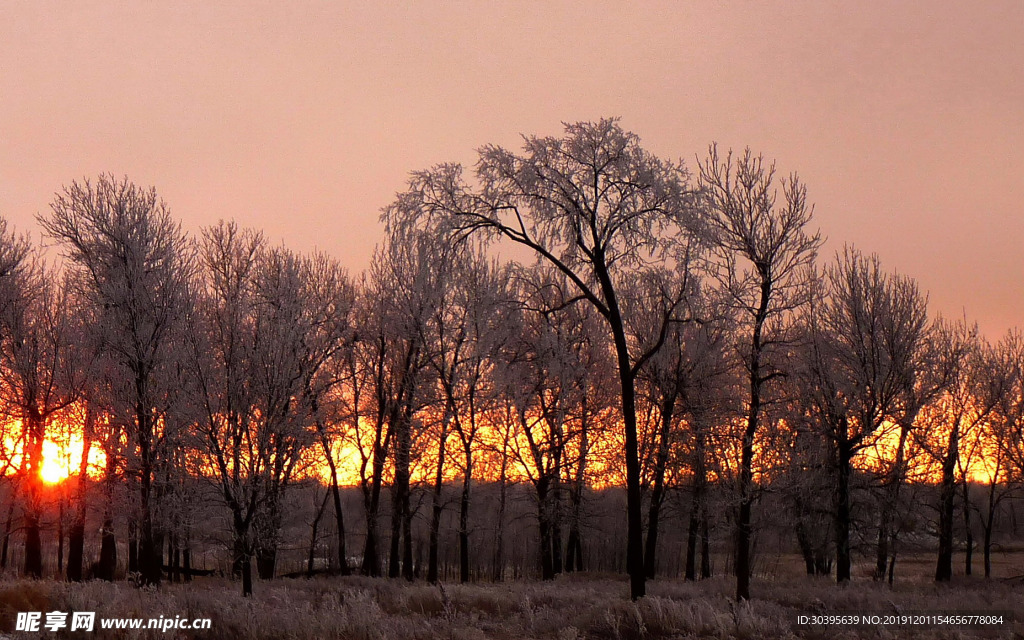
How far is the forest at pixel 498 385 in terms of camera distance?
1429 centimetres

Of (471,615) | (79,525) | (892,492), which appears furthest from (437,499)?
(892,492)

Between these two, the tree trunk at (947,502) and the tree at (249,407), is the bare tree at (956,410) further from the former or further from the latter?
the tree at (249,407)

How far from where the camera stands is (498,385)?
2488 centimetres

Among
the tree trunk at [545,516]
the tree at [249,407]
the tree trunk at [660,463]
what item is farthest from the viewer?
the tree trunk at [545,516]

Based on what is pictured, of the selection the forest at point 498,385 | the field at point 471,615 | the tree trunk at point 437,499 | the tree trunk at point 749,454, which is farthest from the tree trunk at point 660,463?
the field at point 471,615

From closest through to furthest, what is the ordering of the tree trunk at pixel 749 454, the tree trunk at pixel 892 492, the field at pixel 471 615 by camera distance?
the field at pixel 471 615 < the tree trunk at pixel 749 454 < the tree trunk at pixel 892 492

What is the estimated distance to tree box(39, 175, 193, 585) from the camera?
1914 cm

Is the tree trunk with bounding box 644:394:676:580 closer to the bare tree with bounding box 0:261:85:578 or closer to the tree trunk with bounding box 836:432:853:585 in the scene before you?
the tree trunk with bounding box 836:432:853:585

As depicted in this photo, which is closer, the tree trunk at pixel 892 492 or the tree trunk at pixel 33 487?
the tree trunk at pixel 892 492

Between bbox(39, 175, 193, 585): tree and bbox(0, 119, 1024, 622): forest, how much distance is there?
0.08 m

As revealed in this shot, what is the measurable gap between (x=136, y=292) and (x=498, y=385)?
10821mm

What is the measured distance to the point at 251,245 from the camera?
27.5m

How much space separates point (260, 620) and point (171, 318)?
1071 centimetres

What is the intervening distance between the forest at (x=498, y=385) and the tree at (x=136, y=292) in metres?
0.08
